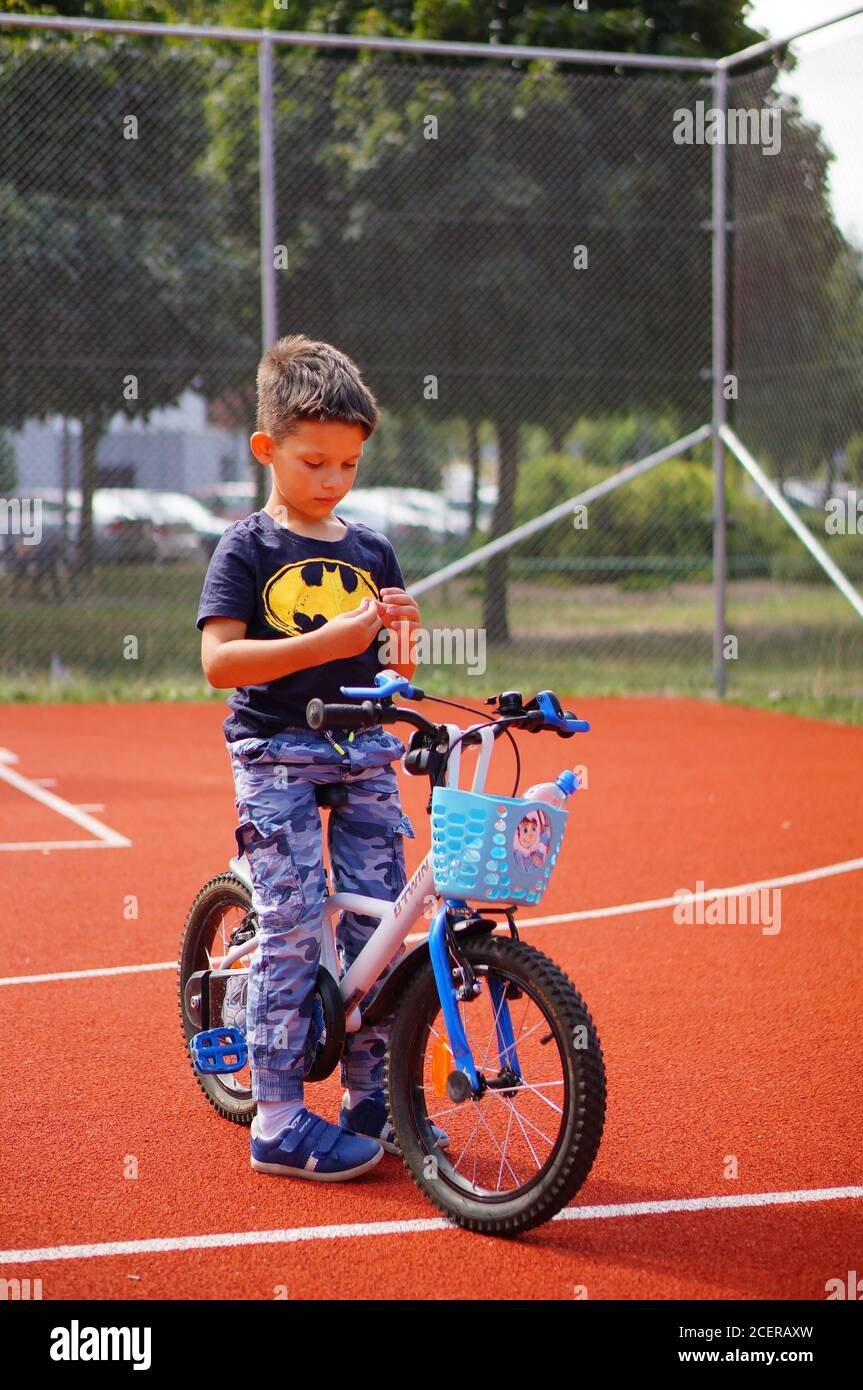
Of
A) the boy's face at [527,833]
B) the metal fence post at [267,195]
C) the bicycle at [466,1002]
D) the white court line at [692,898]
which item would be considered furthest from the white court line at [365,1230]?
the metal fence post at [267,195]

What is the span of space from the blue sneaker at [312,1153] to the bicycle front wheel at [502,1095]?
14 centimetres

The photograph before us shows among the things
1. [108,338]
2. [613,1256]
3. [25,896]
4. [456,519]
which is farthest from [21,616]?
[613,1256]

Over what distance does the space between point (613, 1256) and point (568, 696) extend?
9662 mm

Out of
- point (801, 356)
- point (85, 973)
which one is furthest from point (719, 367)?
point (85, 973)

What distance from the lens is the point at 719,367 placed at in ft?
41.6

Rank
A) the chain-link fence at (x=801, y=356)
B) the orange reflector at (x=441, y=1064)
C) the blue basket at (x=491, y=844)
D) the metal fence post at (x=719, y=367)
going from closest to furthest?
the blue basket at (x=491, y=844) < the orange reflector at (x=441, y=1064) < the chain-link fence at (x=801, y=356) < the metal fence post at (x=719, y=367)

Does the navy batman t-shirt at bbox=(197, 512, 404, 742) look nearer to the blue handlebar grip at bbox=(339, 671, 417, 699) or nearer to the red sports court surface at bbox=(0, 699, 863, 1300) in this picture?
the blue handlebar grip at bbox=(339, 671, 417, 699)

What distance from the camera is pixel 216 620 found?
142 inches

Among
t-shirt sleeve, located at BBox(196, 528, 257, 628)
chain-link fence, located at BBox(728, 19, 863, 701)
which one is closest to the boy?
t-shirt sleeve, located at BBox(196, 528, 257, 628)

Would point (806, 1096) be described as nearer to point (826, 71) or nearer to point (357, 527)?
point (357, 527)

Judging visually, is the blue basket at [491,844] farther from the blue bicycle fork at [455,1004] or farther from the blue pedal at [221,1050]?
the blue pedal at [221,1050]

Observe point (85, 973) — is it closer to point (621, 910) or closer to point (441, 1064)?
point (621, 910)

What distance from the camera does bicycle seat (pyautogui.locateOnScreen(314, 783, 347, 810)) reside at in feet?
12.3

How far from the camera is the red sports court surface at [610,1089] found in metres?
3.31
